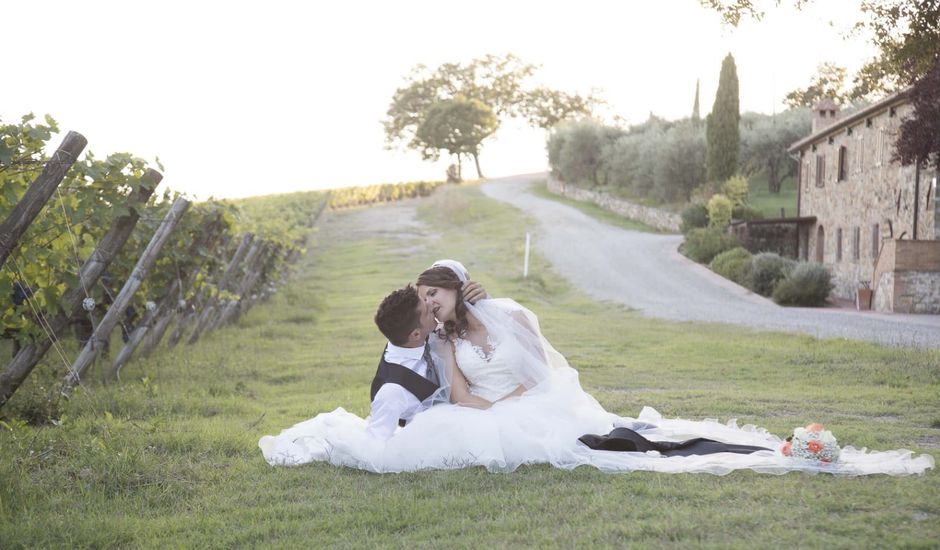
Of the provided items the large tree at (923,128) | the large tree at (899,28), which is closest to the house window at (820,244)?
the large tree at (923,128)

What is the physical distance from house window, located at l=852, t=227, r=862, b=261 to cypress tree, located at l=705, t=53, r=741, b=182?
14215 mm

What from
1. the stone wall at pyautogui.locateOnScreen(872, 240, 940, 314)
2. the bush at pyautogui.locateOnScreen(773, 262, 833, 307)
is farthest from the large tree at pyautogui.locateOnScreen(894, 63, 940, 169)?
the bush at pyautogui.locateOnScreen(773, 262, 833, 307)

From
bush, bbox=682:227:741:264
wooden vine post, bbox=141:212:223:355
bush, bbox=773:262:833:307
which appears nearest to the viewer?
wooden vine post, bbox=141:212:223:355

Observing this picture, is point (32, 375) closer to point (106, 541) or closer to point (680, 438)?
point (106, 541)

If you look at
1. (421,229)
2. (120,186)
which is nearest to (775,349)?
(120,186)

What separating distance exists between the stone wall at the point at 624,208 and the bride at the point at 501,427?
119 feet

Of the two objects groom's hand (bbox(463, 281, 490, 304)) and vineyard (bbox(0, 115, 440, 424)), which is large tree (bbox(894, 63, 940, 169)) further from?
groom's hand (bbox(463, 281, 490, 304))

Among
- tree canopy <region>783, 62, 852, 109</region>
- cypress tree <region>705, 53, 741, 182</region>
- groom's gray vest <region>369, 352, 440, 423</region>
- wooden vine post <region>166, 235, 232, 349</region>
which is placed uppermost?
tree canopy <region>783, 62, 852, 109</region>

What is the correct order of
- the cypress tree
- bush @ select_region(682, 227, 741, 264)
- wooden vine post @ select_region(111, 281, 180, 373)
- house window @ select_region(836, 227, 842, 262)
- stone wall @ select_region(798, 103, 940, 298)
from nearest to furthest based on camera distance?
wooden vine post @ select_region(111, 281, 180, 373), stone wall @ select_region(798, 103, 940, 298), house window @ select_region(836, 227, 842, 262), bush @ select_region(682, 227, 741, 264), the cypress tree

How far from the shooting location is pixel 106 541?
4496 millimetres

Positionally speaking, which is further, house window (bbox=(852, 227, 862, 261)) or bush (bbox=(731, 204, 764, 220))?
bush (bbox=(731, 204, 764, 220))

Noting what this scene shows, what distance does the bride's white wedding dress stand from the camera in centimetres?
568

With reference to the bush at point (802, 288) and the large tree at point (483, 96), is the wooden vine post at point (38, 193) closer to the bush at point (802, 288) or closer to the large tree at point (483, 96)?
the bush at point (802, 288)

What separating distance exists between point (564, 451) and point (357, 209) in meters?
54.7
